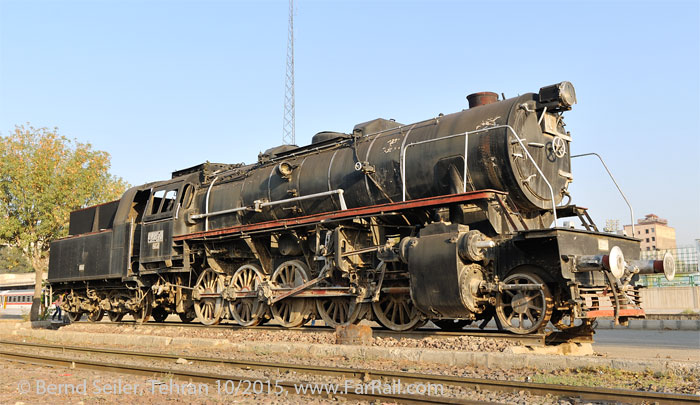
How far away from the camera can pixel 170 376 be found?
7500 mm

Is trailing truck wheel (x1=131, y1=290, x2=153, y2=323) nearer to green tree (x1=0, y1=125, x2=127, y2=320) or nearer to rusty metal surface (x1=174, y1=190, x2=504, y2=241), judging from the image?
rusty metal surface (x1=174, y1=190, x2=504, y2=241)

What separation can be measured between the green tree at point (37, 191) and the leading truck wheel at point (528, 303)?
18848mm

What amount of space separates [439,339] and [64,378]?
5.51m

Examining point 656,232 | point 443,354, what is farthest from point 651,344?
point 656,232

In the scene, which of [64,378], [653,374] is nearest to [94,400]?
[64,378]

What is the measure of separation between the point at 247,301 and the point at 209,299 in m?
1.55

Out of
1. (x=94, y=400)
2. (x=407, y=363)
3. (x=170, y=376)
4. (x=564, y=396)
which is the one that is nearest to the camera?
(x=564, y=396)

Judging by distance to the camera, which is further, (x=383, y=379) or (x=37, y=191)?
(x=37, y=191)

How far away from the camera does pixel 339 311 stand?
35.9 ft

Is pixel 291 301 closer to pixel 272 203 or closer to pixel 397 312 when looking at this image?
pixel 272 203

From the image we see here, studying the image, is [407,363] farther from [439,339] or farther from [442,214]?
[442,214]

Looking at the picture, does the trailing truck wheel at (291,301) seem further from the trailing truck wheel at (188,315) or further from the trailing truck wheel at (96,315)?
the trailing truck wheel at (96,315)

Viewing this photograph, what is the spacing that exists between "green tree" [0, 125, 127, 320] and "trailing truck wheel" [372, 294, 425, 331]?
16270 mm

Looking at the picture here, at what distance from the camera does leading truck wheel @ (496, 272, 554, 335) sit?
7898 mm
